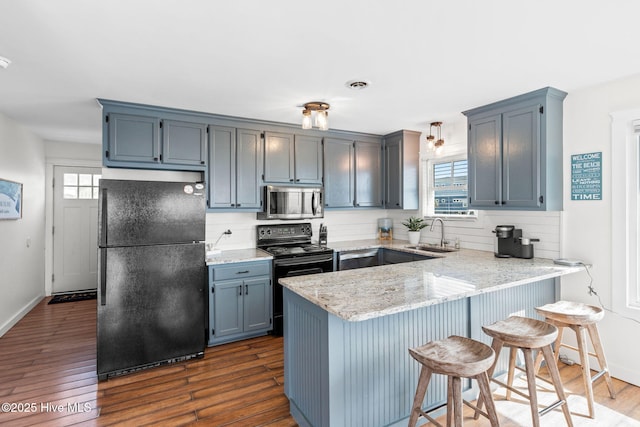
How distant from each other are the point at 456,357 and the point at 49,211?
5917 mm

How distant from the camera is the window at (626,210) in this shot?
8.59 feet

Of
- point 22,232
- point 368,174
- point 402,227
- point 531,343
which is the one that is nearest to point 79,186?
point 22,232

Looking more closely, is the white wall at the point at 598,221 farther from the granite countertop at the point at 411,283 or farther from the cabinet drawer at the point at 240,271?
the cabinet drawer at the point at 240,271

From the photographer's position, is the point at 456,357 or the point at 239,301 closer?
the point at 456,357

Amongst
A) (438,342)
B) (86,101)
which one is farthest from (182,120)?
(438,342)

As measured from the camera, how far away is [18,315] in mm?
4148

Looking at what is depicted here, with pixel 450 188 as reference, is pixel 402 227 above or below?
below

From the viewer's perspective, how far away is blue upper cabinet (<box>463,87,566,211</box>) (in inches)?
113

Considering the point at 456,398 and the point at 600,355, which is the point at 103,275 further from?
the point at 600,355

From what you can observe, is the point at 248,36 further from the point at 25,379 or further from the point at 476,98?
the point at 25,379

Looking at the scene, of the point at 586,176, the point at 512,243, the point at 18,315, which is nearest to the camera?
the point at 586,176

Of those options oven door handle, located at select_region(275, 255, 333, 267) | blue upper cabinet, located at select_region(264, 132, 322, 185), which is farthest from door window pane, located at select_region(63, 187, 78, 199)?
oven door handle, located at select_region(275, 255, 333, 267)

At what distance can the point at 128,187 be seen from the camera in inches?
111

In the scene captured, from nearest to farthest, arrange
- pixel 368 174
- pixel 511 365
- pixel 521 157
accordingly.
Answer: pixel 511 365 < pixel 521 157 < pixel 368 174
